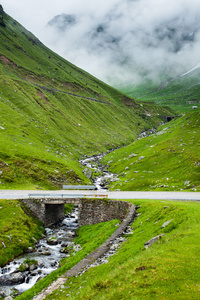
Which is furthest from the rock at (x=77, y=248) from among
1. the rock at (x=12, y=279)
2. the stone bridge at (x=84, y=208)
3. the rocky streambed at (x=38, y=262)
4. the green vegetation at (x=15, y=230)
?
the stone bridge at (x=84, y=208)

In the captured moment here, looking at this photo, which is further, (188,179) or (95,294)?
(188,179)

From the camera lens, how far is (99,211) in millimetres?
43281

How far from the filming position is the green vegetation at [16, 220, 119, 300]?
23673 millimetres

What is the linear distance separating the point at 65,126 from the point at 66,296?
133336mm

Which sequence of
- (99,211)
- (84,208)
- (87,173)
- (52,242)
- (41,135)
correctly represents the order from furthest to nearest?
1. (41,135)
2. (87,173)
3. (84,208)
4. (99,211)
5. (52,242)

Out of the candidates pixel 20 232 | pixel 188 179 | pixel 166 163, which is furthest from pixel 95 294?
pixel 166 163

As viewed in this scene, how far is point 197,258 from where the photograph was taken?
47.4 feet

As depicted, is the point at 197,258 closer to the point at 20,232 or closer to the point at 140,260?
the point at 140,260

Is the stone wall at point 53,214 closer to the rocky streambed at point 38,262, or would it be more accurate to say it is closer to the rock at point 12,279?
the rocky streambed at point 38,262

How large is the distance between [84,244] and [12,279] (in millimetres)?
11143

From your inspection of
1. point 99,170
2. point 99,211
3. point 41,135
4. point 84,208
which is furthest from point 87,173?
point 99,211

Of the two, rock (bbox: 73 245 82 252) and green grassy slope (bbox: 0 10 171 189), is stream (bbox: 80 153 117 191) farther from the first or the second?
rock (bbox: 73 245 82 252)

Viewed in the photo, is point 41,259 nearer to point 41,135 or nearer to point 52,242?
point 52,242

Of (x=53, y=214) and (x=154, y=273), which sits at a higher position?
(x=154, y=273)
